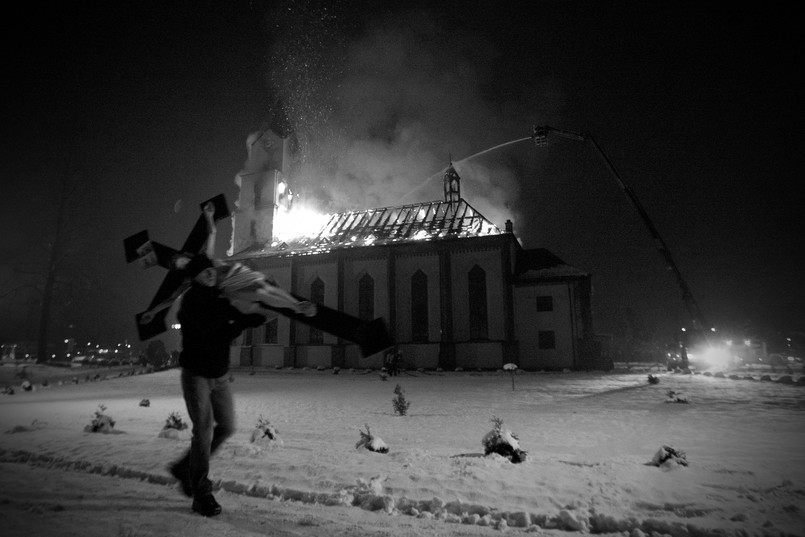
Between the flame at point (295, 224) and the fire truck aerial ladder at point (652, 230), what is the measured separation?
832 inches

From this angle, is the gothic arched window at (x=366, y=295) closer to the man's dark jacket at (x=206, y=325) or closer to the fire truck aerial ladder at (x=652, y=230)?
the fire truck aerial ladder at (x=652, y=230)

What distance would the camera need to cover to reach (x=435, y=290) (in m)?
31.4

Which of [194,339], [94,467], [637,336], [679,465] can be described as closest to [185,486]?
[194,339]

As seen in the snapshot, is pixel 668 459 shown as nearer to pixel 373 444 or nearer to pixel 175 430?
pixel 373 444

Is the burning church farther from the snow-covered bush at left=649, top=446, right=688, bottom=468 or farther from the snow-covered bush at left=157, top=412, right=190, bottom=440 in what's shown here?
the snow-covered bush at left=649, top=446, right=688, bottom=468

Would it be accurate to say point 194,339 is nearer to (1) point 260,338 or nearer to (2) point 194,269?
(2) point 194,269

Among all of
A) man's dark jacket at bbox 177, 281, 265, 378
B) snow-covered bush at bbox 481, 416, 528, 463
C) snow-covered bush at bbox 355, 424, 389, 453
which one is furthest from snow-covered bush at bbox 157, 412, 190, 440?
snow-covered bush at bbox 481, 416, 528, 463

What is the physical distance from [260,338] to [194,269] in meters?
34.4

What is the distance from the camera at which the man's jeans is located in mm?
3953

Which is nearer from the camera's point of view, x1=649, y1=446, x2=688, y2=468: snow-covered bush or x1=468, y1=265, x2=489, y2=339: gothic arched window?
x1=649, y1=446, x2=688, y2=468: snow-covered bush

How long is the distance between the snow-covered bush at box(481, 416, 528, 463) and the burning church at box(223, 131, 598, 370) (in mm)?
21566

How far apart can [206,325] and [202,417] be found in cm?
86

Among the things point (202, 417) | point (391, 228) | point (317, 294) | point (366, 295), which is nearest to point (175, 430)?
point (202, 417)

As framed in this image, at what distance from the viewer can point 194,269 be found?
3.98m
